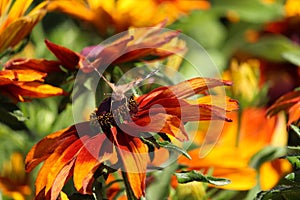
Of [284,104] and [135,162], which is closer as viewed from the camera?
[135,162]

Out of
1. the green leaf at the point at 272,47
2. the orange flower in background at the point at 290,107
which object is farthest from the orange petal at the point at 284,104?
the green leaf at the point at 272,47

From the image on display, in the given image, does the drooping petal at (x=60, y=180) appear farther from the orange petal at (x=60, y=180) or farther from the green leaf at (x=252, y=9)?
the green leaf at (x=252, y=9)

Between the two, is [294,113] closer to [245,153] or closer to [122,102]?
[122,102]

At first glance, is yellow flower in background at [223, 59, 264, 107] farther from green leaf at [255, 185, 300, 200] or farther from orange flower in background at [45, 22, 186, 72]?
green leaf at [255, 185, 300, 200]

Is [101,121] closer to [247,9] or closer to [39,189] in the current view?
[39,189]

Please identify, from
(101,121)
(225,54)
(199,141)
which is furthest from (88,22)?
(101,121)

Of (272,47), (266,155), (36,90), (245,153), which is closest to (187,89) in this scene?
(36,90)
